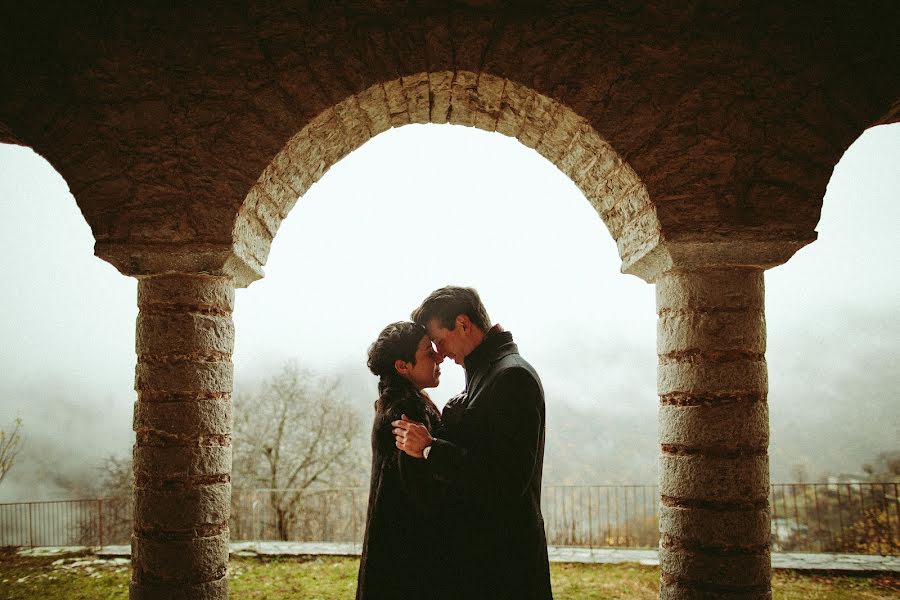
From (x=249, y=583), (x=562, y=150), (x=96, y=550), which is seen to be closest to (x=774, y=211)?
(x=562, y=150)

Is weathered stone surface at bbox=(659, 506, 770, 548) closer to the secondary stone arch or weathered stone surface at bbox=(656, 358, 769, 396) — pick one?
weathered stone surface at bbox=(656, 358, 769, 396)

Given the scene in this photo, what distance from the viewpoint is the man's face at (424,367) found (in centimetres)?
260

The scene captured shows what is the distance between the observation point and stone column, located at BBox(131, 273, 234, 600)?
2729 mm

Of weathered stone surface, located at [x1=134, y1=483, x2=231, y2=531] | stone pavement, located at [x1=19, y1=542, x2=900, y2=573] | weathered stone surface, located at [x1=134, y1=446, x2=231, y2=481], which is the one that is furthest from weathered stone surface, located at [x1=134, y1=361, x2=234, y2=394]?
stone pavement, located at [x1=19, y1=542, x2=900, y2=573]

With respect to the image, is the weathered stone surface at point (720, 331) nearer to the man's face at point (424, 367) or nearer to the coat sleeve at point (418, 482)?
the man's face at point (424, 367)

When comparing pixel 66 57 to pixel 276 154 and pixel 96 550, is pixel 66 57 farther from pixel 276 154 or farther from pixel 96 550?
pixel 96 550

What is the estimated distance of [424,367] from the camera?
8.63 ft

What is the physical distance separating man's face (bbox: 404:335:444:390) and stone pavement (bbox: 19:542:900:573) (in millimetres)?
5174

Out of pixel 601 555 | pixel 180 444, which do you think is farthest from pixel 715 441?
pixel 601 555

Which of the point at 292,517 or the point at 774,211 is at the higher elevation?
the point at 774,211

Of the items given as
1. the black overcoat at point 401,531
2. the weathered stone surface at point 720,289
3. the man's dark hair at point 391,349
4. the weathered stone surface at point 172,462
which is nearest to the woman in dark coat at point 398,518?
the black overcoat at point 401,531

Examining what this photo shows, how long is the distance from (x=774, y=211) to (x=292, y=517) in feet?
38.8

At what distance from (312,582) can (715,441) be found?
5054 millimetres

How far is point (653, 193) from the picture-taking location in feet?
9.21
